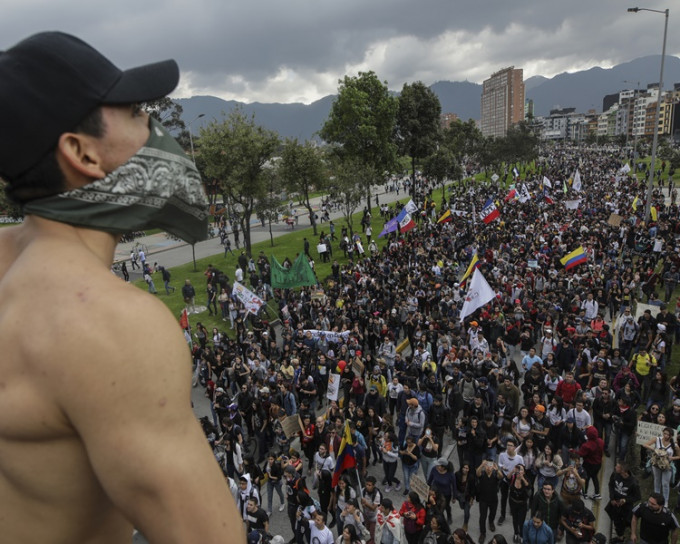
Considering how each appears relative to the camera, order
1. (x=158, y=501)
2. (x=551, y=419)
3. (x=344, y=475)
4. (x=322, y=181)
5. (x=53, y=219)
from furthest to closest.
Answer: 1. (x=322, y=181)
2. (x=551, y=419)
3. (x=344, y=475)
4. (x=53, y=219)
5. (x=158, y=501)

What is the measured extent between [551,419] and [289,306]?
12.1 meters

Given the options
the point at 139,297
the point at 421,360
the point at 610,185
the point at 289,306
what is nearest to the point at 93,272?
the point at 139,297

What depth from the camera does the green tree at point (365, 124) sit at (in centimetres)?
4106

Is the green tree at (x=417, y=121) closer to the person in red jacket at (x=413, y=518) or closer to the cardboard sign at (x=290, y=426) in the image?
the cardboard sign at (x=290, y=426)

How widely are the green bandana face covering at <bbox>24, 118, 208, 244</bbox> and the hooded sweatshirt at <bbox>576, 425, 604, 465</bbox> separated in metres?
10.3

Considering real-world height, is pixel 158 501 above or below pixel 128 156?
below

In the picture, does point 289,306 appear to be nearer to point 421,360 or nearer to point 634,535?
point 421,360

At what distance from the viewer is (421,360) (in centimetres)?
1373

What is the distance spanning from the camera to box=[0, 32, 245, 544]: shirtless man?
88 cm

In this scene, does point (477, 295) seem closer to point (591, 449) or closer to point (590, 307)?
point (590, 307)

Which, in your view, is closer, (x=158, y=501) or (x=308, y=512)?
(x=158, y=501)

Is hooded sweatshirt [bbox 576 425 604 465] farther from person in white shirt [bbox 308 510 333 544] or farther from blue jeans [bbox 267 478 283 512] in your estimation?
blue jeans [bbox 267 478 283 512]

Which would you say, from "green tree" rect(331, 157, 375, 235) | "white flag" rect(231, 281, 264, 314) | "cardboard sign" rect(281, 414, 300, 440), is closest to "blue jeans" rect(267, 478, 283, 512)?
"cardboard sign" rect(281, 414, 300, 440)

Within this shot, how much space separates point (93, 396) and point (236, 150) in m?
29.8
